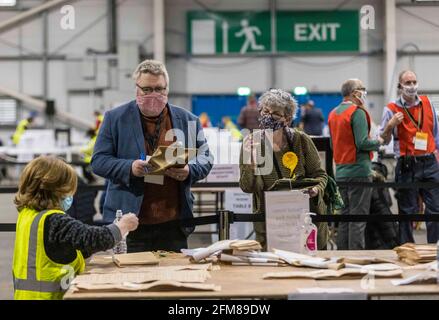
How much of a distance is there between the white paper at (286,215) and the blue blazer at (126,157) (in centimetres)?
55

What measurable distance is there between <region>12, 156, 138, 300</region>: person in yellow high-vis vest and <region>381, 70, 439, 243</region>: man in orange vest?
3818mm

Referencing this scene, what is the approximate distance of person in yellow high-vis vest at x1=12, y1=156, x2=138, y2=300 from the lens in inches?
113

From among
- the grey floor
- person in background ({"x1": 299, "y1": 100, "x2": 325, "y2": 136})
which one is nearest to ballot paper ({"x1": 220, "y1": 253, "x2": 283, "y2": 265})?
the grey floor

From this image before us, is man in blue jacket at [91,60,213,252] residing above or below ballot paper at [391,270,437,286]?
above

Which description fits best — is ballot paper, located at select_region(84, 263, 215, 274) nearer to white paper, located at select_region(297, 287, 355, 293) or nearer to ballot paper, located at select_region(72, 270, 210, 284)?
ballot paper, located at select_region(72, 270, 210, 284)

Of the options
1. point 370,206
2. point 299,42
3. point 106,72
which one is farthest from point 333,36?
point 370,206

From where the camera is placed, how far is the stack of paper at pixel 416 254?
3.14 m

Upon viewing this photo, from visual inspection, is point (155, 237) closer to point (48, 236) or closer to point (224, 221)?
point (224, 221)

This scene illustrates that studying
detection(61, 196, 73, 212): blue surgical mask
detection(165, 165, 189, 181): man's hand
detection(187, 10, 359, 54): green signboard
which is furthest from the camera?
detection(187, 10, 359, 54): green signboard

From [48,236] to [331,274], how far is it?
1.04 metres

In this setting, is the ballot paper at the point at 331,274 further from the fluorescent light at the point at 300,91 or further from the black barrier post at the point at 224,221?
the fluorescent light at the point at 300,91

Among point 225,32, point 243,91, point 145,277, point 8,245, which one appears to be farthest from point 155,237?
point 225,32

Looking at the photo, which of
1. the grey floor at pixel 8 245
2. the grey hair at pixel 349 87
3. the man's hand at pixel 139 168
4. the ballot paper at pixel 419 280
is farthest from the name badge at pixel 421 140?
the ballot paper at pixel 419 280

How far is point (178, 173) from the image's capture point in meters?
3.61
